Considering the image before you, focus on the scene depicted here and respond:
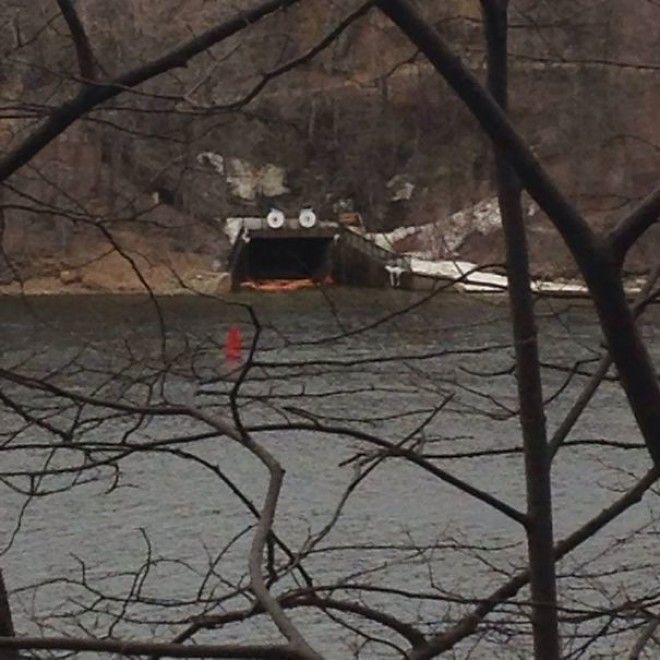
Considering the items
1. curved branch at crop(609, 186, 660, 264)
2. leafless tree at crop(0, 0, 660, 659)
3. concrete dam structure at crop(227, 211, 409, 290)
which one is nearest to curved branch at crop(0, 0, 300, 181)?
leafless tree at crop(0, 0, 660, 659)

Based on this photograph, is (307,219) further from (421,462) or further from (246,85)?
(421,462)

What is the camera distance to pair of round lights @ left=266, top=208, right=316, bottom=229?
29.5m

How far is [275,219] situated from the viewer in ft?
99.8

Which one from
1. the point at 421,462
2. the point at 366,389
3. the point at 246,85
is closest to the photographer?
the point at 421,462

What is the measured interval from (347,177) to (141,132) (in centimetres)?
1952

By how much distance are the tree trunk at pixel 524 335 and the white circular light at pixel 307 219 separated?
26.6 metres

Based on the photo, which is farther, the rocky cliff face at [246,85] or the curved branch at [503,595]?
the rocky cliff face at [246,85]

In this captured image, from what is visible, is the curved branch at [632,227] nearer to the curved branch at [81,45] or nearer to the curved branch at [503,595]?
the curved branch at [503,595]

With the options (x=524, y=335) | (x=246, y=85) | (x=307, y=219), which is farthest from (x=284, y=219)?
(x=524, y=335)

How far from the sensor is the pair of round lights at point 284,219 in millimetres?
29547

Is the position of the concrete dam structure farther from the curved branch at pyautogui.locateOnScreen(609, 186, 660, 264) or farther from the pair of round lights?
the curved branch at pyautogui.locateOnScreen(609, 186, 660, 264)

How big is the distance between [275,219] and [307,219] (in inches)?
41.3

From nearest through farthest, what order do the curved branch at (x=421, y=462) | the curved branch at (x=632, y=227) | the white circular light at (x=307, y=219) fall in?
the curved branch at (x=632, y=227), the curved branch at (x=421, y=462), the white circular light at (x=307, y=219)

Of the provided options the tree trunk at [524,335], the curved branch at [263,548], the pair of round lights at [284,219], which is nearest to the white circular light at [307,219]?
→ the pair of round lights at [284,219]
